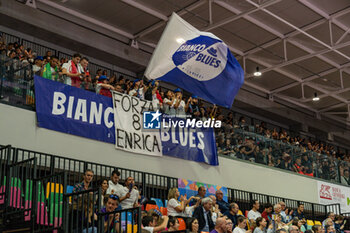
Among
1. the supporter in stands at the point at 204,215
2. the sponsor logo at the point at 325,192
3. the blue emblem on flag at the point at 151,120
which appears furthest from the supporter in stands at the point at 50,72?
the sponsor logo at the point at 325,192

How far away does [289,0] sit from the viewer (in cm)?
1772

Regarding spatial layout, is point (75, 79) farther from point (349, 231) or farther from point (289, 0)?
point (349, 231)

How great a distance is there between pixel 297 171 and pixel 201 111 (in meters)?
4.94

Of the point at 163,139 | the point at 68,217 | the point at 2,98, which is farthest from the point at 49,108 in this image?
the point at 68,217

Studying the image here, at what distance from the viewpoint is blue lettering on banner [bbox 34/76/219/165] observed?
11.8m

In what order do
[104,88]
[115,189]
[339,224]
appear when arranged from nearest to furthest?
[115,189], [104,88], [339,224]

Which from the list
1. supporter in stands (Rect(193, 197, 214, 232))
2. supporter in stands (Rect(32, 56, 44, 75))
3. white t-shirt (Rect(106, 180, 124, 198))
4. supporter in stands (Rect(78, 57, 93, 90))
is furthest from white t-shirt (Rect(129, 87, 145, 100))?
supporter in stands (Rect(193, 197, 214, 232))

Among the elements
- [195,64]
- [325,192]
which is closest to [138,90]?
[195,64]

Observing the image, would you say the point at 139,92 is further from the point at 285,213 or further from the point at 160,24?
the point at 160,24

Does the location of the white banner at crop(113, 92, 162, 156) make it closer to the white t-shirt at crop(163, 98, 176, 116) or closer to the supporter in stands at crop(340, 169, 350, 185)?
the white t-shirt at crop(163, 98, 176, 116)

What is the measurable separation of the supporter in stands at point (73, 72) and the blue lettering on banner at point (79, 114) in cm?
16

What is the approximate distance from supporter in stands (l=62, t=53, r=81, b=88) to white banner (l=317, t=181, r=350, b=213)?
1048 cm

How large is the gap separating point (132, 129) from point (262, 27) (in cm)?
852

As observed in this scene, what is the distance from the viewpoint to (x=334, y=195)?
1958 centimetres
